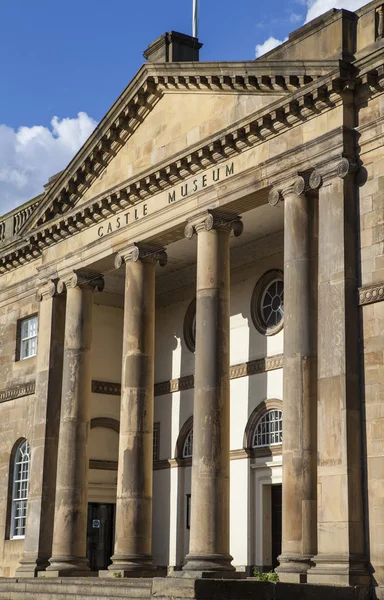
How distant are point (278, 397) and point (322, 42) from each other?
9.63 meters

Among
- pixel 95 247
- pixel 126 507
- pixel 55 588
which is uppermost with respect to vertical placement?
pixel 95 247

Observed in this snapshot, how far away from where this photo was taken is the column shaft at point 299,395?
19625 mm

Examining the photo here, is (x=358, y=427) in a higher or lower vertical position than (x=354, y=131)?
lower

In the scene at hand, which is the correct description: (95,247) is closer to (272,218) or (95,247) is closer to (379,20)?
(272,218)

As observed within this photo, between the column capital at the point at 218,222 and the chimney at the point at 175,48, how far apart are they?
16.1ft

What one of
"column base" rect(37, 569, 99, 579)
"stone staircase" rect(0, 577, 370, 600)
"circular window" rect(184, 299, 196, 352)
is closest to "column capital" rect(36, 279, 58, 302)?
"circular window" rect(184, 299, 196, 352)

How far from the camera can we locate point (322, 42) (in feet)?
70.3

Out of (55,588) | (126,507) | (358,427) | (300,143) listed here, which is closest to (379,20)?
(300,143)

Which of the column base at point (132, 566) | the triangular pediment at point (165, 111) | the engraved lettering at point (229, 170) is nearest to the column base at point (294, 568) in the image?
the column base at point (132, 566)

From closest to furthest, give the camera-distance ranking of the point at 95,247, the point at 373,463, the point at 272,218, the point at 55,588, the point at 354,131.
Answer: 1. the point at 373,463
2. the point at 354,131
3. the point at 55,588
4. the point at 272,218
5. the point at 95,247

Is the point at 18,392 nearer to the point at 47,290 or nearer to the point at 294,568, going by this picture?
the point at 47,290

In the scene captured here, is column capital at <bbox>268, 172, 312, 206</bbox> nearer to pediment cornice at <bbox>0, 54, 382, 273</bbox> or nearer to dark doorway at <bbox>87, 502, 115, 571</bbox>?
pediment cornice at <bbox>0, 54, 382, 273</bbox>

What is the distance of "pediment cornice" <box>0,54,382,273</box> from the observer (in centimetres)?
2112

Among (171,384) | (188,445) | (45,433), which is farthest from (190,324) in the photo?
(45,433)
